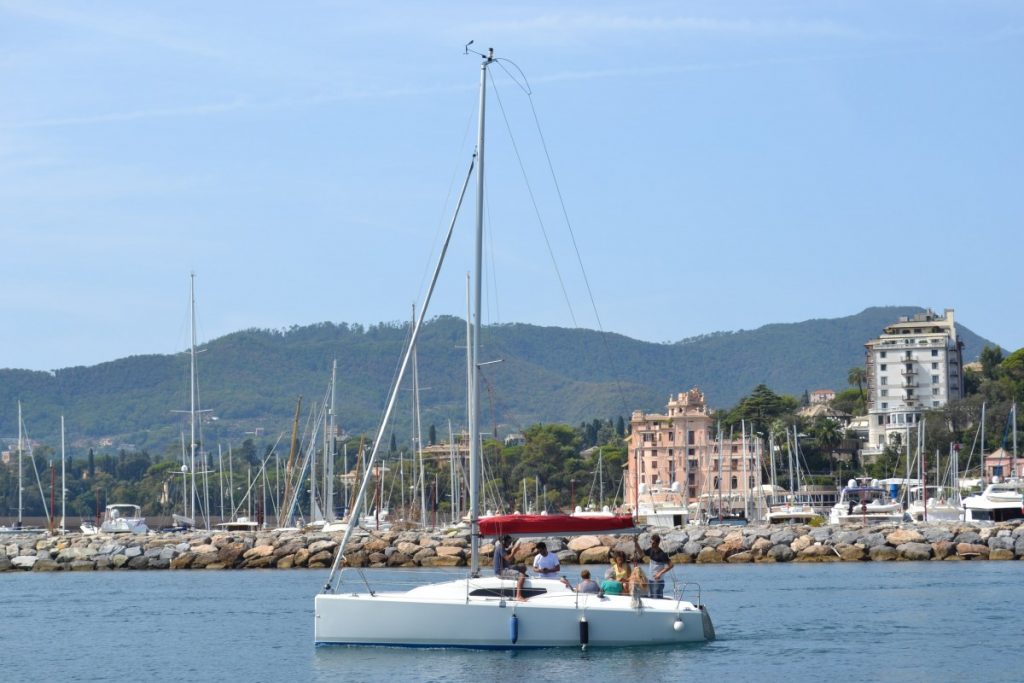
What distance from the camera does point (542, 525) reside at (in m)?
30.6

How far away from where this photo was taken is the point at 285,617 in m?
41.3

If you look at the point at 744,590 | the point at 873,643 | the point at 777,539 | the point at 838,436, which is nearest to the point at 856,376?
the point at 838,436

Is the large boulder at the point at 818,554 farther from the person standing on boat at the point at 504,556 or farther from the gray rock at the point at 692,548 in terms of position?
the person standing on boat at the point at 504,556

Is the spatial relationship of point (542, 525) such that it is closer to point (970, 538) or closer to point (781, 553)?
point (781, 553)

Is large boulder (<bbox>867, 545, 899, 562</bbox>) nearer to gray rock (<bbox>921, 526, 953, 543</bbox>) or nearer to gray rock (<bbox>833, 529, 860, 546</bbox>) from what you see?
gray rock (<bbox>833, 529, 860, 546</bbox>)

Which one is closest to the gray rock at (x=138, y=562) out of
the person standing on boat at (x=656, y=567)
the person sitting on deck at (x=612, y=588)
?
the person standing on boat at (x=656, y=567)

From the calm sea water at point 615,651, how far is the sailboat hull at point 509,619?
0.30 metres

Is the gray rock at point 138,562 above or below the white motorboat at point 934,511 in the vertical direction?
below

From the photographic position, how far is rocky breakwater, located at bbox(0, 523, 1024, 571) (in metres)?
61.2

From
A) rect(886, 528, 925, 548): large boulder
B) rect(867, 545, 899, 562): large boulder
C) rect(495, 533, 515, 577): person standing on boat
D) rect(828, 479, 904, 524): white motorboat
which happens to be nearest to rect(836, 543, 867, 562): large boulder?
rect(867, 545, 899, 562): large boulder

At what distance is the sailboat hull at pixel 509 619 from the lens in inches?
1141

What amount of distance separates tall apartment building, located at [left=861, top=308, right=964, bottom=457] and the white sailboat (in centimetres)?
13581

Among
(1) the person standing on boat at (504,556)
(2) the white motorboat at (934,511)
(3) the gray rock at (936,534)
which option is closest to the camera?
(1) the person standing on boat at (504,556)

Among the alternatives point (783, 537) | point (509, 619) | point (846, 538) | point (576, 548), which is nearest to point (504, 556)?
point (509, 619)
